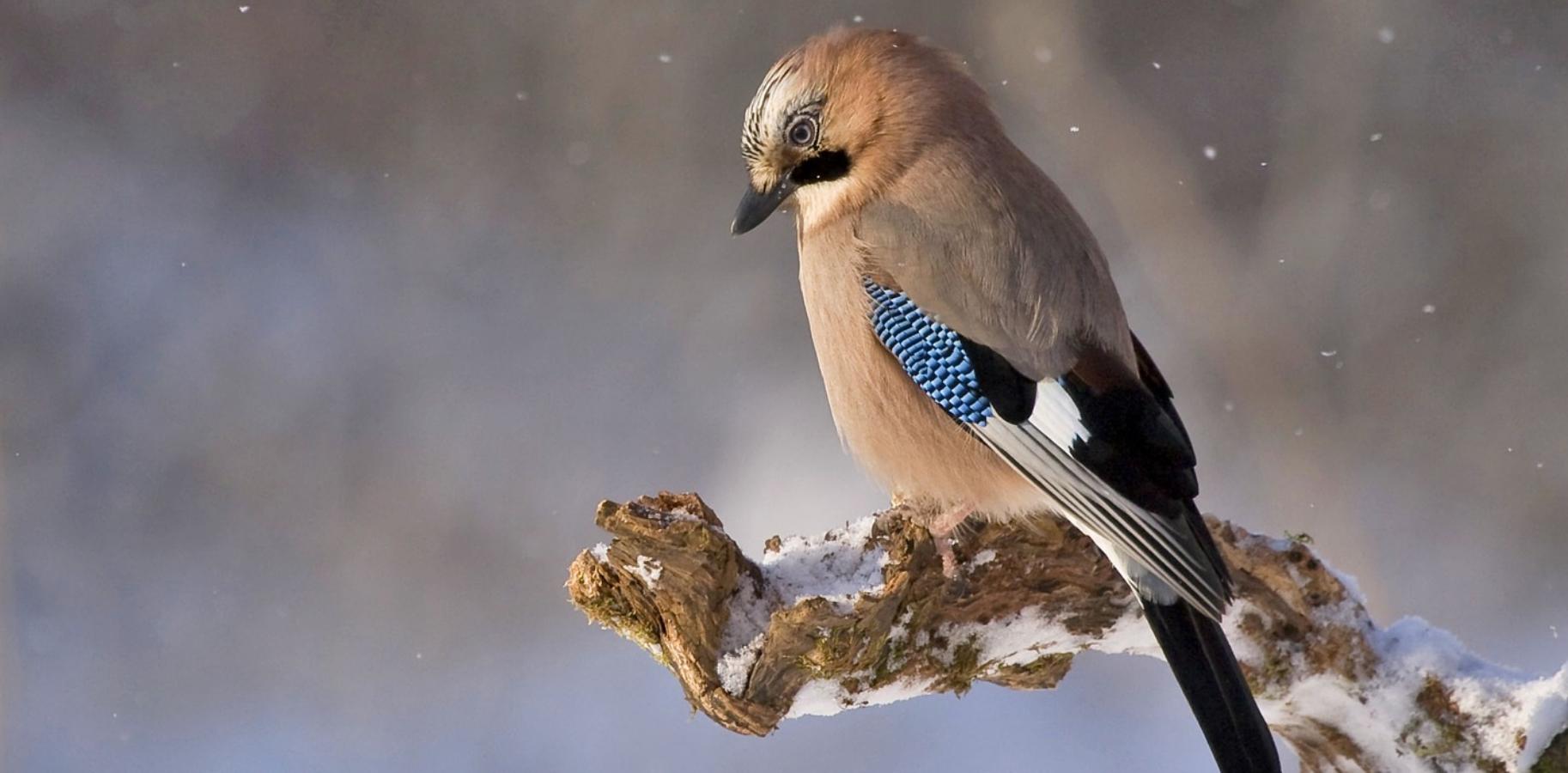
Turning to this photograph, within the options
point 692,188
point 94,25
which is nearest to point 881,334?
point 692,188

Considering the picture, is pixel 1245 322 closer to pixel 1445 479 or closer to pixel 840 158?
pixel 1445 479

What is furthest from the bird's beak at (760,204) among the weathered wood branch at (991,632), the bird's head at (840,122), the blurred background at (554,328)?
the blurred background at (554,328)

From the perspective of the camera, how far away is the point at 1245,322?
3463mm

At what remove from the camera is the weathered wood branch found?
5.31ft

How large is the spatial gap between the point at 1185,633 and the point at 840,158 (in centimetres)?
73

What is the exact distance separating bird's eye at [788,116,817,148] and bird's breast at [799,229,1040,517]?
12 centimetres

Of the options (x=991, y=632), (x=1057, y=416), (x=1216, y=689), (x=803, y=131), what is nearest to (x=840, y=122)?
(x=803, y=131)

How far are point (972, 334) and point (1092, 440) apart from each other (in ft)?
0.67

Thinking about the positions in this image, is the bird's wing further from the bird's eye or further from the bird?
the bird's eye

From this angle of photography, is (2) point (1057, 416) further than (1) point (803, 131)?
No

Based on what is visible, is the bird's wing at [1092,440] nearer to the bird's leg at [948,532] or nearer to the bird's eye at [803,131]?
the bird's leg at [948,532]

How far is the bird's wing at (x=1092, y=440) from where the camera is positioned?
5.23 ft

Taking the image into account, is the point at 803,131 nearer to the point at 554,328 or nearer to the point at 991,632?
the point at 991,632

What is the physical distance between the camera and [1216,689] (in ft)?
5.24
